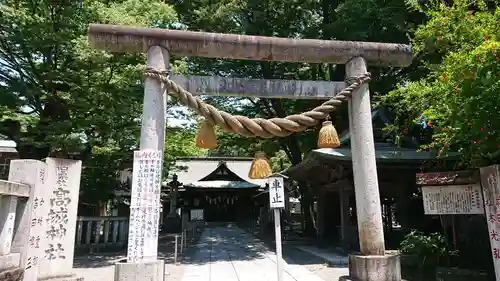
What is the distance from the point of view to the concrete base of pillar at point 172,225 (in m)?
21.8

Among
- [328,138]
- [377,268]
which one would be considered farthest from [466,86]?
[377,268]

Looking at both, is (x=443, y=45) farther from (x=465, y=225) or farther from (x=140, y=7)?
(x=140, y=7)

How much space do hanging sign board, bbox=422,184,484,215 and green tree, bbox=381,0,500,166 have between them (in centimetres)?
71

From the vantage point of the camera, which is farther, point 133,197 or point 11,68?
point 11,68

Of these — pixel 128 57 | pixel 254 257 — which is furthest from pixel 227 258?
pixel 128 57

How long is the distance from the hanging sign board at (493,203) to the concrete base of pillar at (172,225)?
18.7 metres

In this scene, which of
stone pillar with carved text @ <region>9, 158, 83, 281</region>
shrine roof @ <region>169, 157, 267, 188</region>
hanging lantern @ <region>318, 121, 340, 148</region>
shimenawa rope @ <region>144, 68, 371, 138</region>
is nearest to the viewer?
stone pillar with carved text @ <region>9, 158, 83, 281</region>

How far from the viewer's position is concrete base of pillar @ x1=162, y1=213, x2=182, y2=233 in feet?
71.6

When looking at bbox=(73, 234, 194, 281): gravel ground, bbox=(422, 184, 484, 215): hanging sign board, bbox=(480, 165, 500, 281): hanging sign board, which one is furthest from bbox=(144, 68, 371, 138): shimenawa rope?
bbox=(73, 234, 194, 281): gravel ground

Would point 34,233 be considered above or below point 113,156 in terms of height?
below

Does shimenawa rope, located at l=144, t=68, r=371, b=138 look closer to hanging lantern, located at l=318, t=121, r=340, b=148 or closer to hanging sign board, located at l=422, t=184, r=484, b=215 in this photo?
hanging lantern, located at l=318, t=121, r=340, b=148

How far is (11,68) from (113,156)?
424 cm

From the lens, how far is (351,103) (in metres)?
5.51

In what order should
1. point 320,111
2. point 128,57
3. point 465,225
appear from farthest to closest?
point 128,57 → point 465,225 → point 320,111
